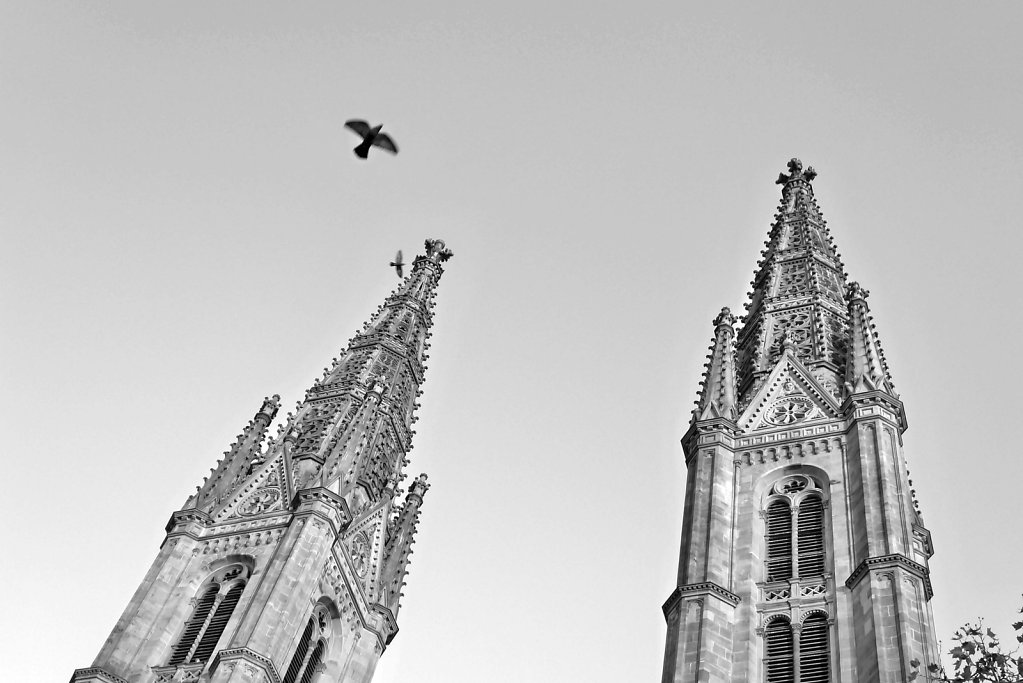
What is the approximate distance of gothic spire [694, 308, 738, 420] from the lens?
4022 cm

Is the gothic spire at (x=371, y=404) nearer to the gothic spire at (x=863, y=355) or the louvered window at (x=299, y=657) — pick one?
the louvered window at (x=299, y=657)

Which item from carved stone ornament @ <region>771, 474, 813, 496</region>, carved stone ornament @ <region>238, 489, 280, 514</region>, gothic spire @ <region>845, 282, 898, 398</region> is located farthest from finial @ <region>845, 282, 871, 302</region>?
carved stone ornament @ <region>238, 489, 280, 514</region>

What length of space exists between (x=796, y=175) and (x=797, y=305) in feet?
52.4

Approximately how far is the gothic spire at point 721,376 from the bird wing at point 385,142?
1404cm

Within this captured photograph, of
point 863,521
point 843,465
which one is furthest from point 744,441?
point 863,521

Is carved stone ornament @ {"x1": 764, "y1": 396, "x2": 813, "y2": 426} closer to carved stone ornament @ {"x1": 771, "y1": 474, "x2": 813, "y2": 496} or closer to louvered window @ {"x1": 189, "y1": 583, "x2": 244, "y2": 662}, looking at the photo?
carved stone ornament @ {"x1": 771, "y1": 474, "x2": 813, "y2": 496}

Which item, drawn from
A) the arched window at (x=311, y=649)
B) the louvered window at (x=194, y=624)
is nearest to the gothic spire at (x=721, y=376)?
the arched window at (x=311, y=649)

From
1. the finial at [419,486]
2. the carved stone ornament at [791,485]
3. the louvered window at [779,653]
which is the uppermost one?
the finial at [419,486]

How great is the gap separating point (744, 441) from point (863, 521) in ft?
18.1

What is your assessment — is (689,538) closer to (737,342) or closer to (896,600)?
(896,600)

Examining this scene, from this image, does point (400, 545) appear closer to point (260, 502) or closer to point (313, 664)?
point (260, 502)

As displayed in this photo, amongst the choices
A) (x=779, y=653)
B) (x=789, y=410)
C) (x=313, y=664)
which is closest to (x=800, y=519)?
(x=779, y=653)

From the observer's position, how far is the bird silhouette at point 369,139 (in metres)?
29.1

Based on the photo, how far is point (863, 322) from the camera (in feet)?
144
